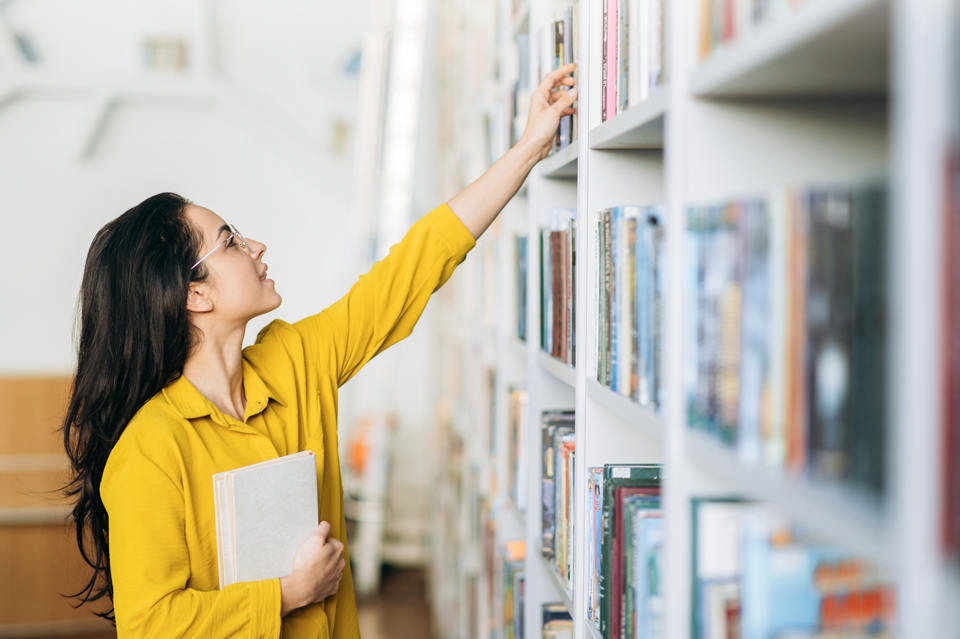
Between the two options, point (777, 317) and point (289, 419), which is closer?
point (777, 317)

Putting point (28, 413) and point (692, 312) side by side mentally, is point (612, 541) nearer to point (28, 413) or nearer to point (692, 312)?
point (692, 312)

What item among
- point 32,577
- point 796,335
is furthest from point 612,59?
point 32,577

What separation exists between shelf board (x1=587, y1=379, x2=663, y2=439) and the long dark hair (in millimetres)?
708

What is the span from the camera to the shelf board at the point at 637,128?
817 millimetres

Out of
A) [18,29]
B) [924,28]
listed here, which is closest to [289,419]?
[924,28]

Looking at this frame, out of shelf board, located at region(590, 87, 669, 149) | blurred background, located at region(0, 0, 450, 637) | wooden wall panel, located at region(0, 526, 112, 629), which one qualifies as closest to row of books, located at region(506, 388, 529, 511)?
shelf board, located at region(590, 87, 669, 149)

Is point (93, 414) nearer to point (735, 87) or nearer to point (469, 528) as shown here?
point (735, 87)

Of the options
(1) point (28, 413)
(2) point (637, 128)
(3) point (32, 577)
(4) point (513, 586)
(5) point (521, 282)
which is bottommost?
(3) point (32, 577)

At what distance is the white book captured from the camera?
1.15 meters

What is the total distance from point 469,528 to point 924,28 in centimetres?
245

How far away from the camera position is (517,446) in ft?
5.78

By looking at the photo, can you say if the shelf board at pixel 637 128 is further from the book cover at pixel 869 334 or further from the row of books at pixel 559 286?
the book cover at pixel 869 334

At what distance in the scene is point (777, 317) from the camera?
1.81 feet

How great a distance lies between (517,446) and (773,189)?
3.70 feet
